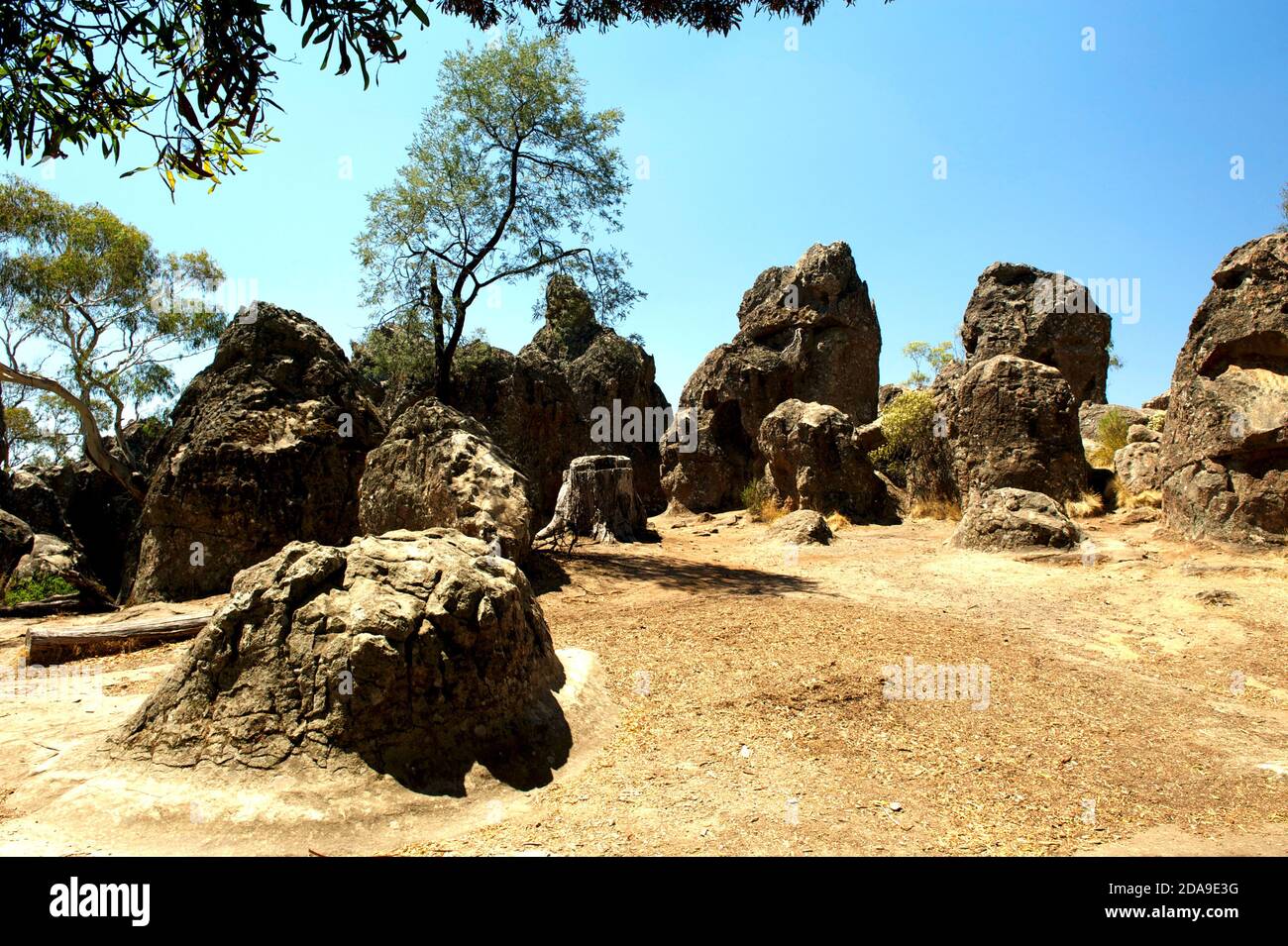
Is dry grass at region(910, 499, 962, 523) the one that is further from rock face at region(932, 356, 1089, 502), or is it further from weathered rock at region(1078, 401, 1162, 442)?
weathered rock at region(1078, 401, 1162, 442)

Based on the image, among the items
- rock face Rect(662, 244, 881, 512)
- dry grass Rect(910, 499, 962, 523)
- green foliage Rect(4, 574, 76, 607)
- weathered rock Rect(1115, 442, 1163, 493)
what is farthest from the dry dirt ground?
rock face Rect(662, 244, 881, 512)

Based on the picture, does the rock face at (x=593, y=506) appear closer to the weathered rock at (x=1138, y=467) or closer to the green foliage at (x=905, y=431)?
the green foliage at (x=905, y=431)

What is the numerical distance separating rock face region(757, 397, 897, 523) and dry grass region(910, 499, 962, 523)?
50 cm

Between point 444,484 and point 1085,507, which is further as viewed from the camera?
point 1085,507

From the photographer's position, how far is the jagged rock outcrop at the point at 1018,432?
12.4 m

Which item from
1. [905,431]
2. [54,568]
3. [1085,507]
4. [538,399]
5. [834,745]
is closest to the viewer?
[834,745]

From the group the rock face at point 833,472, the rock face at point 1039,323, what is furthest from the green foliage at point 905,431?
the rock face at point 1039,323

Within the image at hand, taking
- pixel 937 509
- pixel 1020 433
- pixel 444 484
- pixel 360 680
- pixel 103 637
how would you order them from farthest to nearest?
pixel 937 509
pixel 1020 433
pixel 444 484
pixel 103 637
pixel 360 680

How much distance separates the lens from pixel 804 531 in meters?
12.0

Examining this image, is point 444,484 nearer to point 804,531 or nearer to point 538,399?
point 804,531

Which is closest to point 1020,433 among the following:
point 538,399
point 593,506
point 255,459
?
point 593,506

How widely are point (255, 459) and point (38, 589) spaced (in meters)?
3.25

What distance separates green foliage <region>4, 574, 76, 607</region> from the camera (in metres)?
8.99

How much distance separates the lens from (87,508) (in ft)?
47.8
